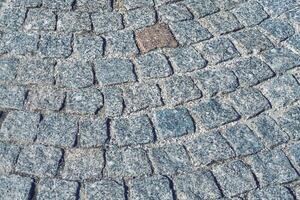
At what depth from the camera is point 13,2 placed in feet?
14.0

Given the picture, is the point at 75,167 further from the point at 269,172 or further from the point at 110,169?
the point at 269,172

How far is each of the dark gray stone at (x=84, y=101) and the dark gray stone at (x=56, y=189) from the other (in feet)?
1.62

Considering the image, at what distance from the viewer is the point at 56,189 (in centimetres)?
321

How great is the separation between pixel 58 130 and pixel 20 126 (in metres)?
0.21

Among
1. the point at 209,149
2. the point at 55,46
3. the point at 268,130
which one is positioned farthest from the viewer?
the point at 55,46

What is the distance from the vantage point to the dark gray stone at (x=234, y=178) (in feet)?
10.6

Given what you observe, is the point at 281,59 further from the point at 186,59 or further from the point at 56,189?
the point at 56,189

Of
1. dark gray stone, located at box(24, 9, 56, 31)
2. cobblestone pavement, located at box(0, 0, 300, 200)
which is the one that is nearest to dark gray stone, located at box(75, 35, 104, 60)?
cobblestone pavement, located at box(0, 0, 300, 200)

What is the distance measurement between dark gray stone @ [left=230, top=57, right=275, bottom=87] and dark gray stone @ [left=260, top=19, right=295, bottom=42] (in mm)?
279

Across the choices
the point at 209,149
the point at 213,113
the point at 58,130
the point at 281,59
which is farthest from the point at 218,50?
the point at 58,130

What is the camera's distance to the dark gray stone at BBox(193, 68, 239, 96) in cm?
373

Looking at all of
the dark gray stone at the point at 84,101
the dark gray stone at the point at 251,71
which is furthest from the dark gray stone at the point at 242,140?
the dark gray stone at the point at 84,101

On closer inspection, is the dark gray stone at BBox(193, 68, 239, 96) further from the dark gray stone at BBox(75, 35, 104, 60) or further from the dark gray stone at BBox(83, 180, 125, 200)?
the dark gray stone at BBox(83, 180, 125, 200)

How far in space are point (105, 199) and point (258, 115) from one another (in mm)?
1035
